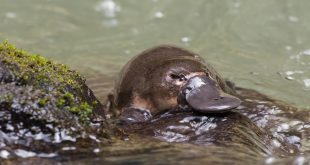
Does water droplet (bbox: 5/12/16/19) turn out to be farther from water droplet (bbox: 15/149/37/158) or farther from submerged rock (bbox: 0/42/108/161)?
water droplet (bbox: 15/149/37/158)

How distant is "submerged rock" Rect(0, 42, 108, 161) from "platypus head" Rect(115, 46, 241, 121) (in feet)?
2.61

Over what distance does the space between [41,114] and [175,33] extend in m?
5.00

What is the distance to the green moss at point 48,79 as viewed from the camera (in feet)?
9.57

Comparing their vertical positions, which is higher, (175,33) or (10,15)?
(10,15)

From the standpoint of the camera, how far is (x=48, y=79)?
3.01 metres

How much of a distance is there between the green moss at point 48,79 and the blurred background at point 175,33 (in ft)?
8.17

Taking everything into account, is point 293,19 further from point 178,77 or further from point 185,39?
point 178,77

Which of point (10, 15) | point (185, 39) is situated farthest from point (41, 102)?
point (10, 15)

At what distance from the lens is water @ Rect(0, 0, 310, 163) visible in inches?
251

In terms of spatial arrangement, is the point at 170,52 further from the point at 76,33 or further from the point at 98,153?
the point at 76,33

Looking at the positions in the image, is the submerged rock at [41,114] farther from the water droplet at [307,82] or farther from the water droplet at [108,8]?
the water droplet at [108,8]

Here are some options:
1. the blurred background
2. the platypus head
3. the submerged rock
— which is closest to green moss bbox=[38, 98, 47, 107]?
the submerged rock

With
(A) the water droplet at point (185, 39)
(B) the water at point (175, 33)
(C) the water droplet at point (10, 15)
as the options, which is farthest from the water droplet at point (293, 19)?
(C) the water droplet at point (10, 15)

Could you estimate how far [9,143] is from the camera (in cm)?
268
